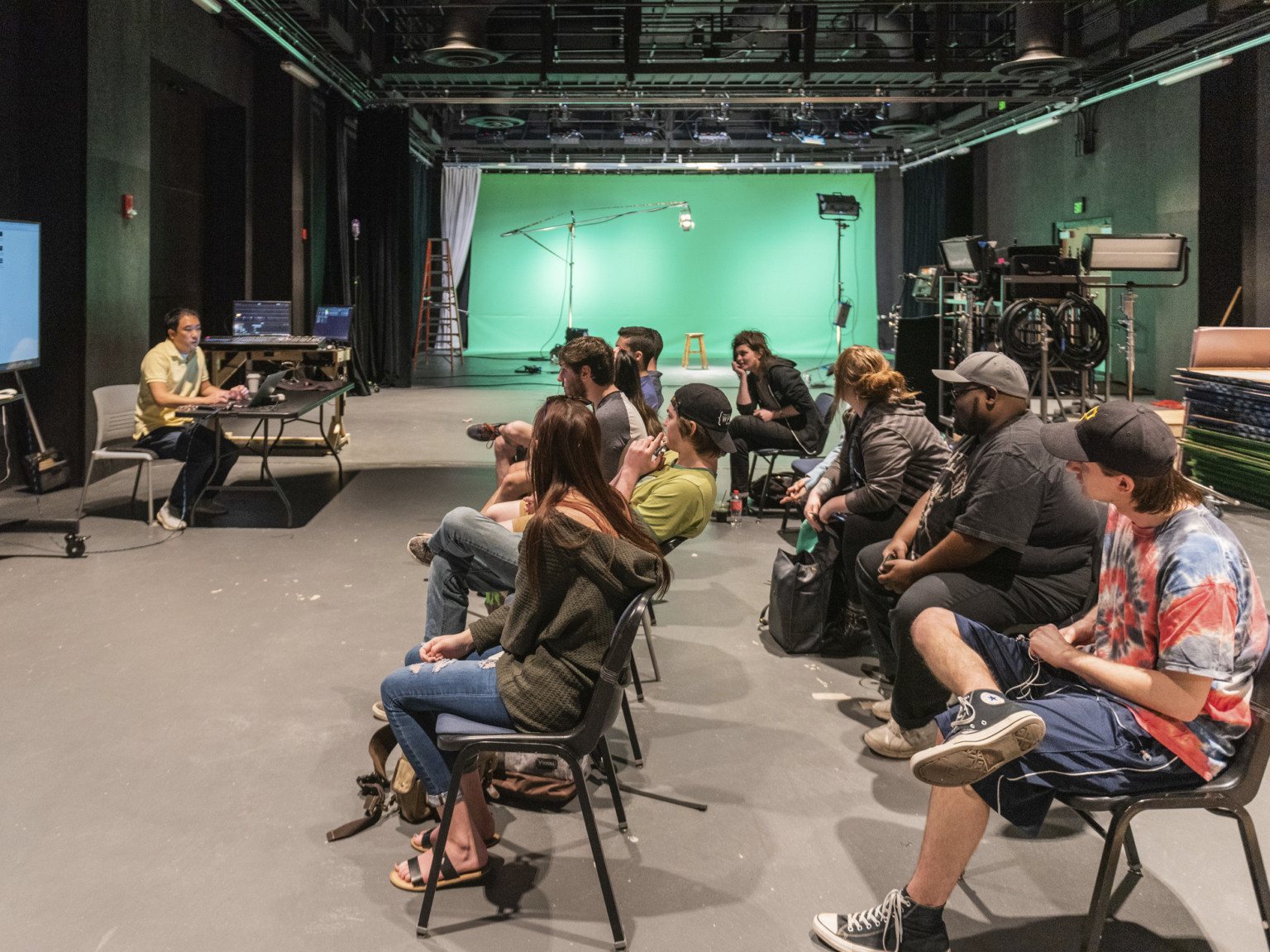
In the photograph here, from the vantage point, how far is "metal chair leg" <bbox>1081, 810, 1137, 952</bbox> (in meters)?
1.87

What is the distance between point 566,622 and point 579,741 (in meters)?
0.24

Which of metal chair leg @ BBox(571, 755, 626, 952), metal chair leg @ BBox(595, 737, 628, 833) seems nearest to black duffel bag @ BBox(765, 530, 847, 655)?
metal chair leg @ BBox(595, 737, 628, 833)

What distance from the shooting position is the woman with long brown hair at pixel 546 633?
6.94 ft

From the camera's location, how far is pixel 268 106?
10531mm

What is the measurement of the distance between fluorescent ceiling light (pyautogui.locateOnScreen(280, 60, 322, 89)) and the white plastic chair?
4.88 metres

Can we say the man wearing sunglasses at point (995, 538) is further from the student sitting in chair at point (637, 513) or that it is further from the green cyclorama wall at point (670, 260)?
the green cyclorama wall at point (670, 260)

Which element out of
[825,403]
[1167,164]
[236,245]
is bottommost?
[825,403]

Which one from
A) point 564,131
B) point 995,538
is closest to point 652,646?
point 995,538

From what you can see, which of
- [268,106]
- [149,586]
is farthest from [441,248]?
[149,586]

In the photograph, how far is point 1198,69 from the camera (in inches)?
370

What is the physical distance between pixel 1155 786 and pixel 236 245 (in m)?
10.1

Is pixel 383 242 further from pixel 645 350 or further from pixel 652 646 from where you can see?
pixel 652 646

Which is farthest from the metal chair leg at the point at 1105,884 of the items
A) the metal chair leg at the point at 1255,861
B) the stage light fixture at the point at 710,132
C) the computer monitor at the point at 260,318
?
the stage light fixture at the point at 710,132

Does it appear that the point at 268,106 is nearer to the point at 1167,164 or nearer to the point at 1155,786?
the point at 1167,164
